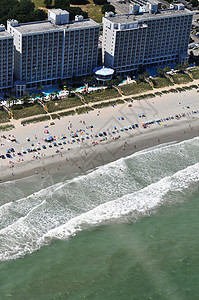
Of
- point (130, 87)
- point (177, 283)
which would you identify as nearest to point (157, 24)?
point (130, 87)

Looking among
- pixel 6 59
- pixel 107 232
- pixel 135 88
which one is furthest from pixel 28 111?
pixel 107 232

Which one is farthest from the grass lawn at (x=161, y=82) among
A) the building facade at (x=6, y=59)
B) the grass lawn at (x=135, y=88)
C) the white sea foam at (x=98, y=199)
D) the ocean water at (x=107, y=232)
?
the building facade at (x=6, y=59)

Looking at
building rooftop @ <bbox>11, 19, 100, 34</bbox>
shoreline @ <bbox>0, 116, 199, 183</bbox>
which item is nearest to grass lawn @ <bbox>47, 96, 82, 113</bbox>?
shoreline @ <bbox>0, 116, 199, 183</bbox>

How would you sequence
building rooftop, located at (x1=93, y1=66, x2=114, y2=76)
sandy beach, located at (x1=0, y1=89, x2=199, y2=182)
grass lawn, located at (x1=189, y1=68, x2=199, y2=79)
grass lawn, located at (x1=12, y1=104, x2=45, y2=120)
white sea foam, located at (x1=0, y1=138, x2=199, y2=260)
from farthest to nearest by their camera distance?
grass lawn, located at (x1=189, y1=68, x2=199, y2=79) → building rooftop, located at (x1=93, y1=66, x2=114, y2=76) → grass lawn, located at (x1=12, y1=104, x2=45, y2=120) → sandy beach, located at (x1=0, y1=89, x2=199, y2=182) → white sea foam, located at (x1=0, y1=138, x2=199, y2=260)

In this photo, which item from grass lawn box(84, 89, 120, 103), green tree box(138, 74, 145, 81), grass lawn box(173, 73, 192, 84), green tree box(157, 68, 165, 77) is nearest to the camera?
grass lawn box(84, 89, 120, 103)

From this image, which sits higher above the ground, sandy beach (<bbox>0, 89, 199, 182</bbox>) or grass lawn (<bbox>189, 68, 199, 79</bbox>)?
grass lawn (<bbox>189, 68, 199, 79</bbox>)

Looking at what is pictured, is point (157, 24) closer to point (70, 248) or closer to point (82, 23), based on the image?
point (82, 23)

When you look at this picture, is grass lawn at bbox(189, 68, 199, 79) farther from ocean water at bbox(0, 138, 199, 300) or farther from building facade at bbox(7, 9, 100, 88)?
ocean water at bbox(0, 138, 199, 300)
